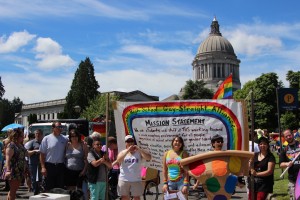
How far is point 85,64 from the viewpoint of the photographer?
294ft

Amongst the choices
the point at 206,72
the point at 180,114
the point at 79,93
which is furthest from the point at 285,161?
the point at 206,72

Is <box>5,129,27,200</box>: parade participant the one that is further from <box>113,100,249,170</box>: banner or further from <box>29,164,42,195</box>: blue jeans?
<box>29,164,42,195</box>: blue jeans

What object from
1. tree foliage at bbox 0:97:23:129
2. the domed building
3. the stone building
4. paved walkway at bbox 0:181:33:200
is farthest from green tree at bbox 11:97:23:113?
paved walkway at bbox 0:181:33:200

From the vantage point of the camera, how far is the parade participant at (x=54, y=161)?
28.0ft

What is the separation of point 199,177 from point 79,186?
3454 mm

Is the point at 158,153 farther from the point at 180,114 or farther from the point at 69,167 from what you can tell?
the point at 69,167

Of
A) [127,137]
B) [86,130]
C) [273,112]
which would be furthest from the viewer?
[273,112]

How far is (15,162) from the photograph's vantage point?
8531 millimetres

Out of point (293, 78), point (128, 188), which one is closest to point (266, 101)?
point (293, 78)

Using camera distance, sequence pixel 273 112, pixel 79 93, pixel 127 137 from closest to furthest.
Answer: pixel 127 137 → pixel 273 112 → pixel 79 93

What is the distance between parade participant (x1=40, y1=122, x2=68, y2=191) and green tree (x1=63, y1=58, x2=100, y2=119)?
78.5 metres

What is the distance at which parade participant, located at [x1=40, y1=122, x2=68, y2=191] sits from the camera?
8.52 m

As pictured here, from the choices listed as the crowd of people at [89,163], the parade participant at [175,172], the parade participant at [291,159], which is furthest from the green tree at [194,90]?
the parade participant at [175,172]

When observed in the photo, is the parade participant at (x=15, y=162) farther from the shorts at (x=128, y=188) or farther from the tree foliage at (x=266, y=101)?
the tree foliage at (x=266, y=101)
